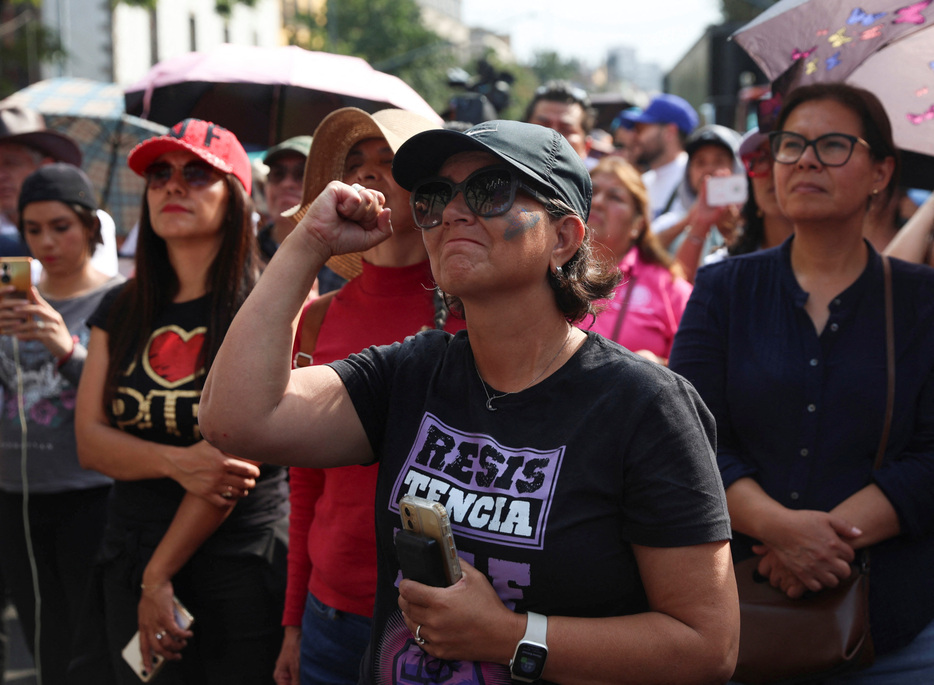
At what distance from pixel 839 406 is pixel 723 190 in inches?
91.6

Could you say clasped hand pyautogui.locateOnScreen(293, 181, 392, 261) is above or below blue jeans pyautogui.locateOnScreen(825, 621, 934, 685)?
above

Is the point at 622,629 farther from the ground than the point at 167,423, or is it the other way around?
the point at 622,629

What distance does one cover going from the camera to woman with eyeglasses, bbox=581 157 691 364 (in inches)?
148

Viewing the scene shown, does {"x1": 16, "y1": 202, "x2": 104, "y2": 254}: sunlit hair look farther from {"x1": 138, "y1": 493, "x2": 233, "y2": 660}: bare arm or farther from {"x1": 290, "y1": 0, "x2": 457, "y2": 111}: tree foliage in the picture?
{"x1": 290, "y1": 0, "x2": 457, "y2": 111}: tree foliage

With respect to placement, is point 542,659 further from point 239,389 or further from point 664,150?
point 664,150

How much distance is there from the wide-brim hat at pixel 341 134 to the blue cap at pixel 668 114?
4.23 m

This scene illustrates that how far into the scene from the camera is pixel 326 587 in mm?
2375

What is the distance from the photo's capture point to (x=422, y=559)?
1587 millimetres

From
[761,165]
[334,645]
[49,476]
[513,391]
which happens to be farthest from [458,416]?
[49,476]

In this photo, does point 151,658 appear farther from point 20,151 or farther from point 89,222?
point 20,151

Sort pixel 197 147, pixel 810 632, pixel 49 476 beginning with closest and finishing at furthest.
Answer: pixel 810 632 → pixel 197 147 → pixel 49 476

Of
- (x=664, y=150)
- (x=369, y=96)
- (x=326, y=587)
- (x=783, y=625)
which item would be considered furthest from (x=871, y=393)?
(x=664, y=150)

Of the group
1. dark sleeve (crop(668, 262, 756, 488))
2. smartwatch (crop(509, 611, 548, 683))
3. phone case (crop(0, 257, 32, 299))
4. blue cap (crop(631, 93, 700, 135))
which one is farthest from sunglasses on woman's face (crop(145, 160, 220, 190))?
blue cap (crop(631, 93, 700, 135))

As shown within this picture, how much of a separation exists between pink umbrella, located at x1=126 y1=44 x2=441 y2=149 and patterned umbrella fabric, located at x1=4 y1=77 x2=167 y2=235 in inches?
63.6
